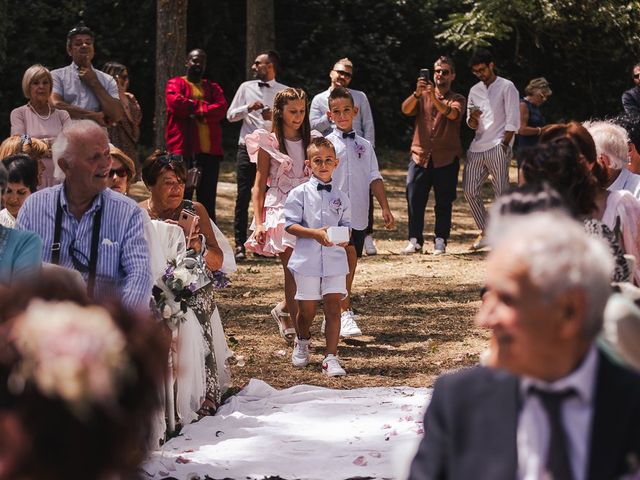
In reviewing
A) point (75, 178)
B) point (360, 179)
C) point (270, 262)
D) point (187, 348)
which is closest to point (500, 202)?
point (75, 178)

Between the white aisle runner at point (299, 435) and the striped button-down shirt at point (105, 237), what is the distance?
1086 mm

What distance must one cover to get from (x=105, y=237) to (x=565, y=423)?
3437 mm

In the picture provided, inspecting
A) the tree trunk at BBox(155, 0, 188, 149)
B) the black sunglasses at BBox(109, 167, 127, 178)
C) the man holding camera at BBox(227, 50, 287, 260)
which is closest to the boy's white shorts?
the black sunglasses at BBox(109, 167, 127, 178)

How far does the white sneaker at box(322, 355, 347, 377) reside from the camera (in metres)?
8.59

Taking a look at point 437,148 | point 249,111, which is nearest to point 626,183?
point 249,111

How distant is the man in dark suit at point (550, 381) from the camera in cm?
283

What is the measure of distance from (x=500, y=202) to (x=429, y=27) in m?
22.6

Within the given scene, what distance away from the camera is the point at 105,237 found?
586cm

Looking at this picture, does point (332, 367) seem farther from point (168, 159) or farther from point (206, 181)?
point (206, 181)

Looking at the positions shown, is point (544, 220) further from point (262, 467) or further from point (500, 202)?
point (262, 467)

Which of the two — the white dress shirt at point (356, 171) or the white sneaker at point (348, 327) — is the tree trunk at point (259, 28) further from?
the white sneaker at point (348, 327)

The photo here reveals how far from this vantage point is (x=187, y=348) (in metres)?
7.36

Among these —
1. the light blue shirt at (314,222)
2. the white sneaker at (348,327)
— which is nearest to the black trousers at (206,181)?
the white sneaker at (348,327)

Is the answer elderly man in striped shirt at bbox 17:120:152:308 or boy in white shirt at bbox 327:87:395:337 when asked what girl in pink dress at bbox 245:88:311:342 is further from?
elderly man in striped shirt at bbox 17:120:152:308
